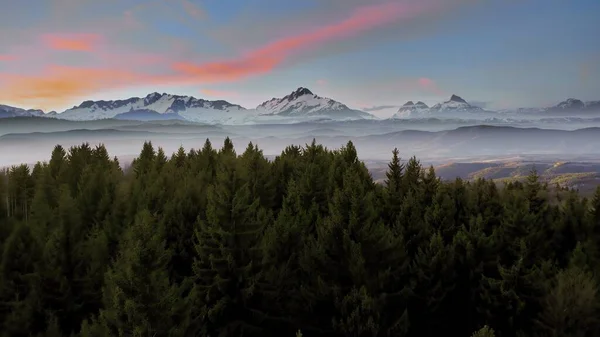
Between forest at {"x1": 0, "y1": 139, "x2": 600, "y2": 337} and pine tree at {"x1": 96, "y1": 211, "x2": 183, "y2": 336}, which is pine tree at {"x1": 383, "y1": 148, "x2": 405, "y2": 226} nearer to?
forest at {"x1": 0, "y1": 139, "x2": 600, "y2": 337}

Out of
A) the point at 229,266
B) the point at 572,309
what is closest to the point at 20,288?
the point at 229,266

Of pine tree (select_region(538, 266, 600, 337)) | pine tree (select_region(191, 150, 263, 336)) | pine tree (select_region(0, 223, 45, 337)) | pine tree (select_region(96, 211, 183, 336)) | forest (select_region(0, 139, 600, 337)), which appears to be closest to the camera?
pine tree (select_region(96, 211, 183, 336))

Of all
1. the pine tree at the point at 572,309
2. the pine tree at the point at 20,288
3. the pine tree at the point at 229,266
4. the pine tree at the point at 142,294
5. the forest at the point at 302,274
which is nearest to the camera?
the pine tree at the point at 142,294

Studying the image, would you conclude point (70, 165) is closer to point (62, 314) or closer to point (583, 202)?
point (62, 314)

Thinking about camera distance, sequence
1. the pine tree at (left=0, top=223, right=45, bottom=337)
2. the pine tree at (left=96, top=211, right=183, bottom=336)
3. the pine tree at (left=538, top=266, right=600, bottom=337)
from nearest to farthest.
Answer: the pine tree at (left=96, top=211, right=183, bottom=336) < the pine tree at (left=0, top=223, right=45, bottom=337) < the pine tree at (left=538, top=266, right=600, bottom=337)

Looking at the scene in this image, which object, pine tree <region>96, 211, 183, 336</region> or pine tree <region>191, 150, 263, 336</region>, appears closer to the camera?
pine tree <region>96, 211, 183, 336</region>

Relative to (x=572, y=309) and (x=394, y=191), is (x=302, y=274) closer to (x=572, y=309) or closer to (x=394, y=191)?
(x=394, y=191)

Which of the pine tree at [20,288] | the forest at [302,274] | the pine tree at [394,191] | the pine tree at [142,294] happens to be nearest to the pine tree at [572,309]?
the forest at [302,274]

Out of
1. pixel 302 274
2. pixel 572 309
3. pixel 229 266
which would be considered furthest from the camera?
pixel 302 274

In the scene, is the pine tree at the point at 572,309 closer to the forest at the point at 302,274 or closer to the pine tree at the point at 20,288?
the forest at the point at 302,274

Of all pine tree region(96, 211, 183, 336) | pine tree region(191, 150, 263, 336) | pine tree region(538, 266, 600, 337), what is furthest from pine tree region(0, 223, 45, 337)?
pine tree region(538, 266, 600, 337)

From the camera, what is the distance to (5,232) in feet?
159

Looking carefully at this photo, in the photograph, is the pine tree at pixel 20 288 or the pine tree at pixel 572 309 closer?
the pine tree at pixel 20 288

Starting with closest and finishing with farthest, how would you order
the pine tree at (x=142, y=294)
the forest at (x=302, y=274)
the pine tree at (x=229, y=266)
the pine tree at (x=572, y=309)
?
the pine tree at (x=142, y=294) < the forest at (x=302, y=274) < the pine tree at (x=229, y=266) < the pine tree at (x=572, y=309)
